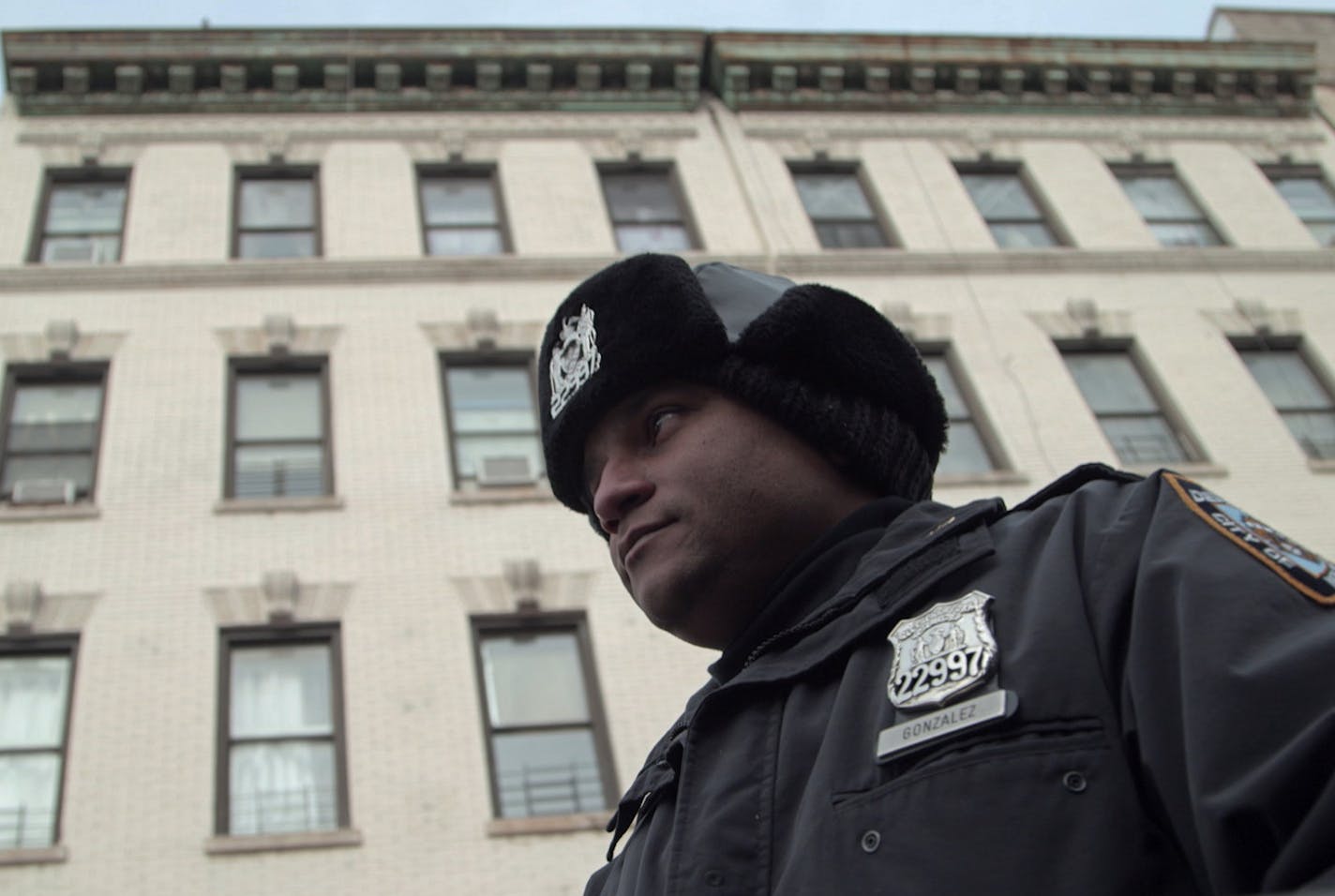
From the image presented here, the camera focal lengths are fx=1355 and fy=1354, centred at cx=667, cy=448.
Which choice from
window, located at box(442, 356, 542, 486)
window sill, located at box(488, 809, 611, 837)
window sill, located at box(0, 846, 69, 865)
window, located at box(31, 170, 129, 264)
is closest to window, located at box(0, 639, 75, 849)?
window sill, located at box(0, 846, 69, 865)

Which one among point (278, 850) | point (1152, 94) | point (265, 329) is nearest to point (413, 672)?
point (278, 850)

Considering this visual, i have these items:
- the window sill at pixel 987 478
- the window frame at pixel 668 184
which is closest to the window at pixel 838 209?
the window frame at pixel 668 184

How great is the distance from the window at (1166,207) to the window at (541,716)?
1029 cm

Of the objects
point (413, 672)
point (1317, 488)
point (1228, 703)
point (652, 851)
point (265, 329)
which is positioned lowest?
point (1228, 703)

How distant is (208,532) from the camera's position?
1248 centimetres

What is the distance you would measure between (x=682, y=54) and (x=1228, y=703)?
17.8 m

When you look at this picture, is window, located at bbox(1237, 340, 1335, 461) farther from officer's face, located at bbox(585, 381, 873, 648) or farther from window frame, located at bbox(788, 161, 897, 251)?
officer's face, located at bbox(585, 381, 873, 648)

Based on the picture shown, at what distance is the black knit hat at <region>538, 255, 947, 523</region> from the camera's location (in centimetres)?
290

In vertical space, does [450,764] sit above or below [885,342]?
above

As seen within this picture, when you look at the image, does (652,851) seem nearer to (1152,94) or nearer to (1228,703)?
(1228,703)

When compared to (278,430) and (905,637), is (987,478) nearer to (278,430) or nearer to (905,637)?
(278,430)

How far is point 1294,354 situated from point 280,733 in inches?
491

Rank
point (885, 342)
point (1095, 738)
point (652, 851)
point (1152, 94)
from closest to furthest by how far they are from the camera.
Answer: point (1095, 738)
point (652, 851)
point (885, 342)
point (1152, 94)

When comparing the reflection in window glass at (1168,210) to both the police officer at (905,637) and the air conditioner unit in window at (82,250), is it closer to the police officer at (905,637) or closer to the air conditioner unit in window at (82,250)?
the air conditioner unit in window at (82,250)
